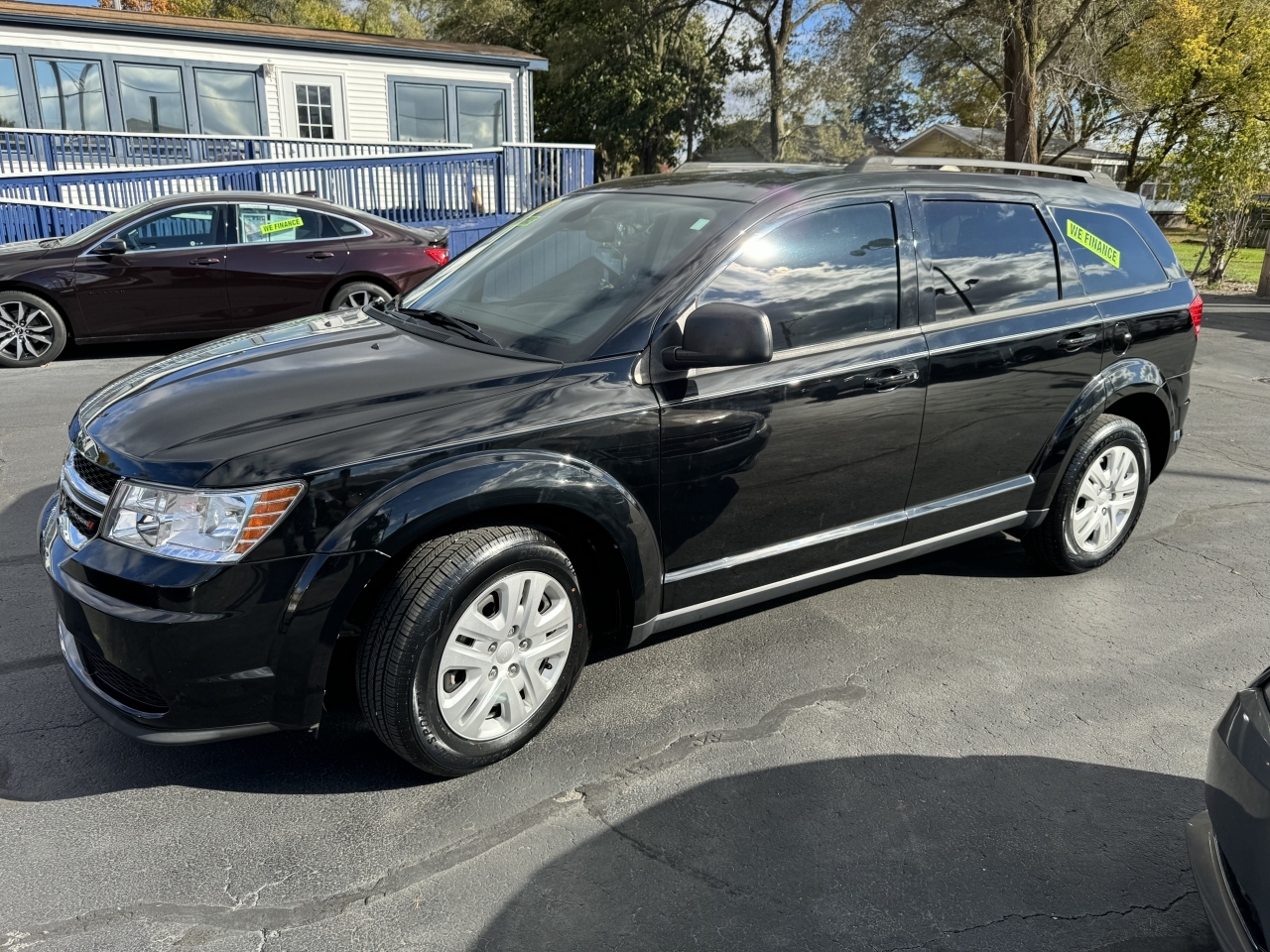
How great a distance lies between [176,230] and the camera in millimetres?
8711

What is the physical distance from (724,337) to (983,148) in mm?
23530

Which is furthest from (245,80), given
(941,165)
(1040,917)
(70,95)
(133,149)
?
(1040,917)

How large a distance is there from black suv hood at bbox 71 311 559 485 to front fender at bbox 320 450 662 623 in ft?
0.56

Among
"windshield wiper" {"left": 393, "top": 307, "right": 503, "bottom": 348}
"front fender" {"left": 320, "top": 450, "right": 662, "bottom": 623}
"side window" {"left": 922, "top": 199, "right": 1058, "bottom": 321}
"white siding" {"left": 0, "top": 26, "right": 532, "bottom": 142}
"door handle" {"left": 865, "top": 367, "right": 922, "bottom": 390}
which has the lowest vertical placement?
"front fender" {"left": 320, "top": 450, "right": 662, "bottom": 623}

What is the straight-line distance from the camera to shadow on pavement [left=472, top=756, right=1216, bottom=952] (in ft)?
7.90

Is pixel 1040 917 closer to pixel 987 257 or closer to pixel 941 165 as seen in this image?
pixel 987 257

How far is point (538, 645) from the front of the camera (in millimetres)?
3002

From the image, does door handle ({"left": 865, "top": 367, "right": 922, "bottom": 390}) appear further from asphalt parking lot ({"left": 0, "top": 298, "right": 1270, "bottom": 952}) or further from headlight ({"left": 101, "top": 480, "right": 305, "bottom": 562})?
headlight ({"left": 101, "top": 480, "right": 305, "bottom": 562})

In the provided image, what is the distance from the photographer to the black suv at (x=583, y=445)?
2594 millimetres

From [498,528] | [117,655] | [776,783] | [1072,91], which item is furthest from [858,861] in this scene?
[1072,91]

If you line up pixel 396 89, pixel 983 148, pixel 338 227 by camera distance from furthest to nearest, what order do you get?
pixel 983 148, pixel 396 89, pixel 338 227

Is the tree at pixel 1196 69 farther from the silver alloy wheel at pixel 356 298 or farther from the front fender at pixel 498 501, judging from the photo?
the front fender at pixel 498 501

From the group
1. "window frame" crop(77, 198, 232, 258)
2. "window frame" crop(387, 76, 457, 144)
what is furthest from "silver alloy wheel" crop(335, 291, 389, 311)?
"window frame" crop(387, 76, 457, 144)

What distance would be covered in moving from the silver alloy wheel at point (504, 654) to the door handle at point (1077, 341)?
2.46 metres
